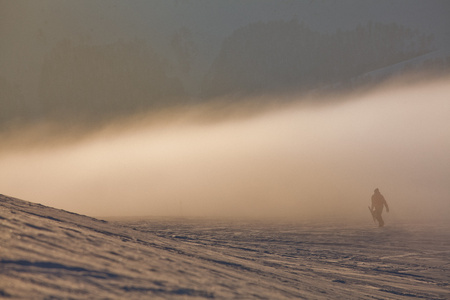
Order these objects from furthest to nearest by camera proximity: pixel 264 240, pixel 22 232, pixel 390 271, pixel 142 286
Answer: pixel 264 240 → pixel 390 271 → pixel 22 232 → pixel 142 286

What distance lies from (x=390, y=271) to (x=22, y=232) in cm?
473

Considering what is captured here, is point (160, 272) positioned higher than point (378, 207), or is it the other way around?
point (378, 207)

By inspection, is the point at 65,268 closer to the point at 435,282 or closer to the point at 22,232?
the point at 22,232

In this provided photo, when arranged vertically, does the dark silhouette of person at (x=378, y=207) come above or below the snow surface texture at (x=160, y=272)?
above

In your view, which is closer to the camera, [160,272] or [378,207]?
[160,272]

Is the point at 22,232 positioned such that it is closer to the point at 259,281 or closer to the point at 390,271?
the point at 259,281

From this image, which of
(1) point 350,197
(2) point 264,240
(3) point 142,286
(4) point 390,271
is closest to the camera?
(3) point 142,286

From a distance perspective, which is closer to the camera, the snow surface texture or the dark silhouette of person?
the snow surface texture

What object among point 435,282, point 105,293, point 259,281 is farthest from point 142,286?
point 435,282

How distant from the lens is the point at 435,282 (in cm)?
634

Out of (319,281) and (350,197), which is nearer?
(319,281)

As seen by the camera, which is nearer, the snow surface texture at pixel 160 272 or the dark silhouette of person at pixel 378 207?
→ the snow surface texture at pixel 160 272

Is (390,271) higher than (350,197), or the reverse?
(350,197)

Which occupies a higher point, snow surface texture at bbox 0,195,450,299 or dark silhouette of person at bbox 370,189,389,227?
dark silhouette of person at bbox 370,189,389,227
